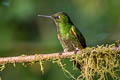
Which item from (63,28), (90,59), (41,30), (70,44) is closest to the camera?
(90,59)

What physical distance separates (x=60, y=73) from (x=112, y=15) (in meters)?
1.46

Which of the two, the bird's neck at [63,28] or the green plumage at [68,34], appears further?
the bird's neck at [63,28]

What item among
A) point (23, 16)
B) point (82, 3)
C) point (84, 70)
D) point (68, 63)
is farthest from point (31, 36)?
point (84, 70)

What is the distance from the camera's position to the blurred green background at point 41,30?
30.5ft

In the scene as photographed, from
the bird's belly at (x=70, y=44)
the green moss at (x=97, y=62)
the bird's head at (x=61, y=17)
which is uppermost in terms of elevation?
the bird's head at (x=61, y=17)

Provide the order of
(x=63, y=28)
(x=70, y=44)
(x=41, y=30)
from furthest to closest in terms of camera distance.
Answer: (x=41, y=30)
(x=63, y=28)
(x=70, y=44)

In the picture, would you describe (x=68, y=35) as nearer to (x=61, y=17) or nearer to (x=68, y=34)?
(x=68, y=34)

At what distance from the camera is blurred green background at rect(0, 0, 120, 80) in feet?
30.5

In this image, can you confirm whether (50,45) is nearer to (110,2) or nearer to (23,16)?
(23,16)

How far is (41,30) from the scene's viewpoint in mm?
11055

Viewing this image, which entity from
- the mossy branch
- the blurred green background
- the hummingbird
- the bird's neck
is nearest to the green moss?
the mossy branch

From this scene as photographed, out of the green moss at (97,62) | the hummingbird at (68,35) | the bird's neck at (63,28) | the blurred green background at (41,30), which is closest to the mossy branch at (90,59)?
the green moss at (97,62)

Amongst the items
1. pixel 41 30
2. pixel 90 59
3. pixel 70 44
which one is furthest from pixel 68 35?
pixel 41 30

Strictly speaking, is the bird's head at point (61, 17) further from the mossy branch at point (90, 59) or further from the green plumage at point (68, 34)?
the mossy branch at point (90, 59)
